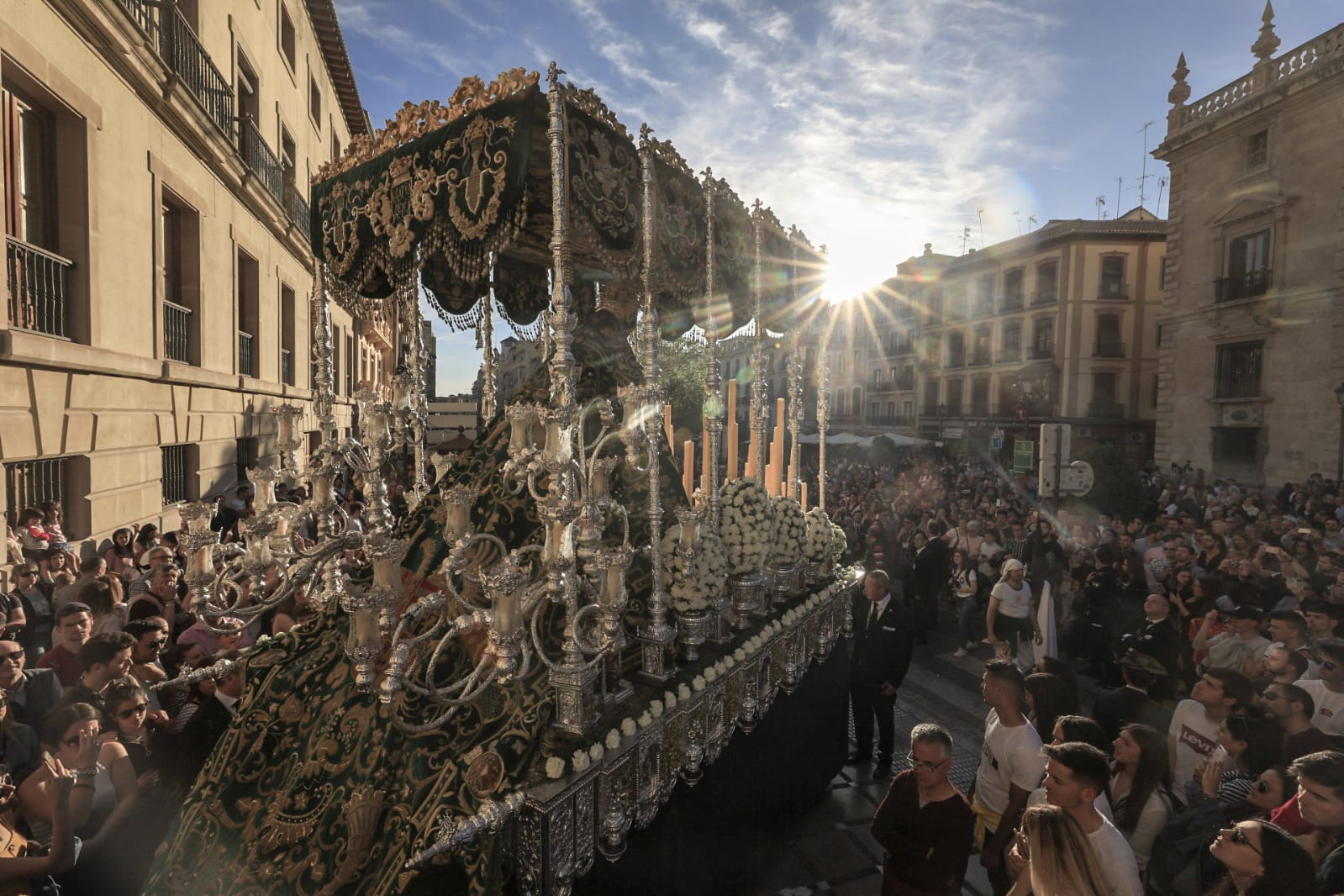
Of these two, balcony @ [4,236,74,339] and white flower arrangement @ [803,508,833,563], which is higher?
balcony @ [4,236,74,339]

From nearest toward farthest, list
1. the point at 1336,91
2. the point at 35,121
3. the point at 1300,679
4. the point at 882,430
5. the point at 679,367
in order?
the point at 1300,679, the point at 35,121, the point at 1336,91, the point at 679,367, the point at 882,430

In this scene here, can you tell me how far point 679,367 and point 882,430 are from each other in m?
19.7

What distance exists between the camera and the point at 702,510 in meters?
4.91

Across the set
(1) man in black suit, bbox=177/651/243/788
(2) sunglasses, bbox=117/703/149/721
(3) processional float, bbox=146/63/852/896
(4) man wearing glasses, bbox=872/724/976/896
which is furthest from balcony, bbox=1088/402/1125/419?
(2) sunglasses, bbox=117/703/149/721

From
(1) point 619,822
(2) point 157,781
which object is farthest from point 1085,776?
(2) point 157,781

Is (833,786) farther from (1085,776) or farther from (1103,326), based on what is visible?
(1103,326)

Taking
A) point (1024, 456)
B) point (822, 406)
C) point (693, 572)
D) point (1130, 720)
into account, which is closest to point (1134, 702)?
point (1130, 720)

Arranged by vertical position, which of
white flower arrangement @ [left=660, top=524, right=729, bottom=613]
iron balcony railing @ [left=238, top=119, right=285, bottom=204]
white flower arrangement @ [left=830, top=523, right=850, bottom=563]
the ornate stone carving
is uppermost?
iron balcony railing @ [left=238, top=119, right=285, bottom=204]

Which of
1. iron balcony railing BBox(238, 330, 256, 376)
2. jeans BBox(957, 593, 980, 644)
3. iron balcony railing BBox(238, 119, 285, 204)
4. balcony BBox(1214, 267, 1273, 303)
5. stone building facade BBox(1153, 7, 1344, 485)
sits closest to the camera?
jeans BBox(957, 593, 980, 644)

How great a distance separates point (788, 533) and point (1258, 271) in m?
25.1

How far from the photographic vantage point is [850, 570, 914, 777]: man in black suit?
20.2 feet

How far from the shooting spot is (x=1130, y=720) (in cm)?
459

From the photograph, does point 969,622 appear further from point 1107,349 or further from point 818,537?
point 1107,349

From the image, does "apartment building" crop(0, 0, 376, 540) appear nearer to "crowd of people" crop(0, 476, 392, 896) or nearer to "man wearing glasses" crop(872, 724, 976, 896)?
"crowd of people" crop(0, 476, 392, 896)
